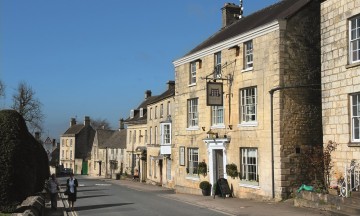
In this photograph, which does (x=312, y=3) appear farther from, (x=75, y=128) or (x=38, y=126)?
(x=75, y=128)

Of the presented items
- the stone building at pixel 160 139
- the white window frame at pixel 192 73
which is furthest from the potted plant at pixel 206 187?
the stone building at pixel 160 139


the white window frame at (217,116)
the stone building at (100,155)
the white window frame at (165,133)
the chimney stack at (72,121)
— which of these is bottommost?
the stone building at (100,155)

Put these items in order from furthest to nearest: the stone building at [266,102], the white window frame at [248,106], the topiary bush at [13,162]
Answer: the white window frame at [248,106]
the stone building at [266,102]
the topiary bush at [13,162]

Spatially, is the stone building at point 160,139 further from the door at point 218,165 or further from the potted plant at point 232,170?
the potted plant at point 232,170

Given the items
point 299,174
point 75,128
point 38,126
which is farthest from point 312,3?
point 75,128

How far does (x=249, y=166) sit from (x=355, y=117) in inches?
287

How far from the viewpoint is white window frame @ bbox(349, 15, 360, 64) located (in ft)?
57.3

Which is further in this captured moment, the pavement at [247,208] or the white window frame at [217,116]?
the white window frame at [217,116]

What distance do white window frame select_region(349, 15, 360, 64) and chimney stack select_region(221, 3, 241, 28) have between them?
1716 cm

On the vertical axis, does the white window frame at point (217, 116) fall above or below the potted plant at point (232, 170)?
above

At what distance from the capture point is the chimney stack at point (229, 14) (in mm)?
34469

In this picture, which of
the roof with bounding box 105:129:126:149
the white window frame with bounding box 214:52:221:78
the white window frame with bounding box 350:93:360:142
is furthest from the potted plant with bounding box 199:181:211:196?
the roof with bounding box 105:129:126:149

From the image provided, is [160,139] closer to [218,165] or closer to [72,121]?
[218,165]

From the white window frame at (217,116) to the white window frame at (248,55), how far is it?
3326mm
